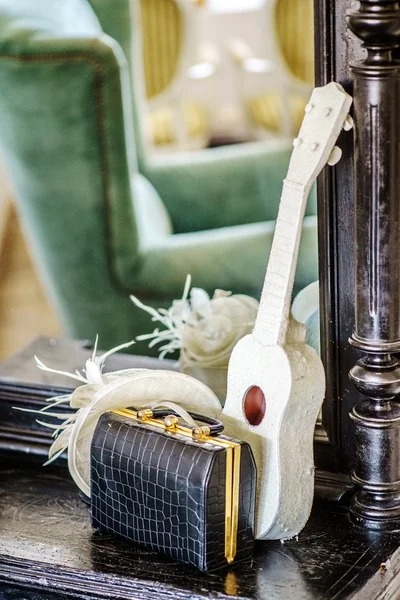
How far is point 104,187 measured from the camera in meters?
1.45

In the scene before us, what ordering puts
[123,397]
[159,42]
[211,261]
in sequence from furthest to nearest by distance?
[159,42] → [211,261] → [123,397]

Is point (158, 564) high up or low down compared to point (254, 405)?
down

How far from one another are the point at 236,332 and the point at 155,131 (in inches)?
16.4

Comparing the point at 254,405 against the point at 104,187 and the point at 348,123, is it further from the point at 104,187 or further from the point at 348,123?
the point at 104,187

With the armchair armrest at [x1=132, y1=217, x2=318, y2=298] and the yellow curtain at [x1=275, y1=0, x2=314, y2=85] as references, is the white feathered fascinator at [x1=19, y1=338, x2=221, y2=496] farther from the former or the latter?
the yellow curtain at [x1=275, y1=0, x2=314, y2=85]

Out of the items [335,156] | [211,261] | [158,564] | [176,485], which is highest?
[335,156]

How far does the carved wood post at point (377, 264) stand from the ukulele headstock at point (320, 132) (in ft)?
0.06

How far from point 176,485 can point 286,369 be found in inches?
6.3

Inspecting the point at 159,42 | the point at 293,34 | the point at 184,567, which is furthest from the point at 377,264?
the point at 293,34

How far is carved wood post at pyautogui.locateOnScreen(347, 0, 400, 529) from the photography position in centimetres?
102

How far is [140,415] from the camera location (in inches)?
43.6

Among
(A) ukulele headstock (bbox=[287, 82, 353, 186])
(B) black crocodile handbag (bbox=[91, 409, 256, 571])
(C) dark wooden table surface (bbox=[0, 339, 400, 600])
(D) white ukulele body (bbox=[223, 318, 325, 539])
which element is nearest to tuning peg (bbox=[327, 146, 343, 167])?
(A) ukulele headstock (bbox=[287, 82, 353, 186])

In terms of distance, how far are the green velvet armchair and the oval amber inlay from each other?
27 cm

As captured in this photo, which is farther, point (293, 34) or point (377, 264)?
point (293, 34)
